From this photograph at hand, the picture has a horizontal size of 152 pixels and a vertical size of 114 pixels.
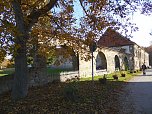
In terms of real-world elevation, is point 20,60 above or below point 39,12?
below

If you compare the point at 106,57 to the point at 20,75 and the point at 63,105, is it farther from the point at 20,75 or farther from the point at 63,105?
the point at 63,105

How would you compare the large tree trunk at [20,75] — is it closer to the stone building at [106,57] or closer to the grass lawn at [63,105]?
the grass lawn at [63,105]

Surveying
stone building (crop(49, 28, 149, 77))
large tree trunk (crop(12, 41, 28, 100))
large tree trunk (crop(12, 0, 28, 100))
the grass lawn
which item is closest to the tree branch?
large tree trunk (crop(12, 0, 28, 100))

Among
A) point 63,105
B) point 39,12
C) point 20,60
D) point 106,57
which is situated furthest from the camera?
point 106,57

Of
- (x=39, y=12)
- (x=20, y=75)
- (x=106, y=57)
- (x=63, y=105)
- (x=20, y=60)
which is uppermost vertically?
(x=39, y=12)

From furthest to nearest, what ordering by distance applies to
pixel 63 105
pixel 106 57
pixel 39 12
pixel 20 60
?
pixel 106 57 < pixel 39 12 < pixel 20 60 < pixel 63 105

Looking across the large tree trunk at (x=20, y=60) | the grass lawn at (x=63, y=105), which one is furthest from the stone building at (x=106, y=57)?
the large tree trunk at (x=20, y=60)

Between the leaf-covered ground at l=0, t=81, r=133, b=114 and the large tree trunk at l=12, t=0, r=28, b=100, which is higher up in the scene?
the large tree trunk at l=12, t=0, r=28, b=100

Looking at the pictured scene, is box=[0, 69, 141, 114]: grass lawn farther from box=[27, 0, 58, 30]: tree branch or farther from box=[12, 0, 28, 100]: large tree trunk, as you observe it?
box=[27, 0, 58, 30]: tree branch

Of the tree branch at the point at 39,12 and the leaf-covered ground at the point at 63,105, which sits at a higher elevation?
the tree branch at the point at 39,12

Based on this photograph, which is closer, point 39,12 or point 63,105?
point 63,105

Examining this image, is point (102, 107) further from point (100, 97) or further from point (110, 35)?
point (110, 35)

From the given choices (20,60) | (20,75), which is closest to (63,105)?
(20,75)

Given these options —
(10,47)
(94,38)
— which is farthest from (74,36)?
(10,47)
